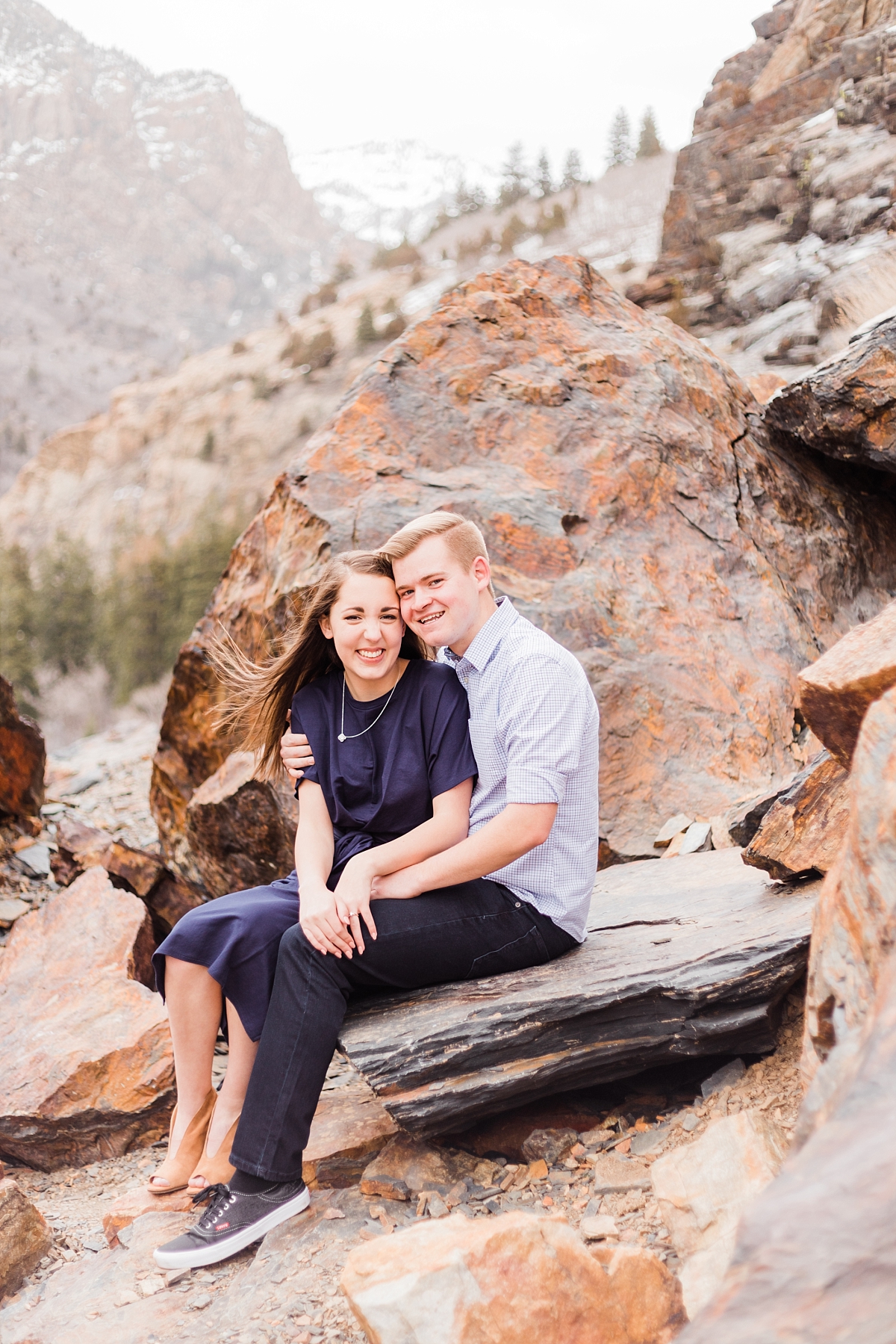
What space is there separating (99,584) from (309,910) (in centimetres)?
2763

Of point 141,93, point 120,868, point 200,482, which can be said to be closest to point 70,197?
point 141,93

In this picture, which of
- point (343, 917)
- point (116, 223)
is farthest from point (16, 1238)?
point (116, 223)

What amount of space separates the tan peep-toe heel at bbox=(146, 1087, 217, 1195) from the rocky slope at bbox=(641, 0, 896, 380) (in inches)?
366

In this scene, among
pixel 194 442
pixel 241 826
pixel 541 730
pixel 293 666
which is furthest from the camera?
pixel 194 442

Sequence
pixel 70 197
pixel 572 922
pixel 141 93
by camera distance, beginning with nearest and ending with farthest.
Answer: pixel 572 922
pixel 70 197
pixel 141 93

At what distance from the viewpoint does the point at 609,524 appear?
5.01 meters

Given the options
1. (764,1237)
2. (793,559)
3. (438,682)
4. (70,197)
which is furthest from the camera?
(70,197)

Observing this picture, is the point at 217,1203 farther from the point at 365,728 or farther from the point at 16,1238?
the point at 365,728

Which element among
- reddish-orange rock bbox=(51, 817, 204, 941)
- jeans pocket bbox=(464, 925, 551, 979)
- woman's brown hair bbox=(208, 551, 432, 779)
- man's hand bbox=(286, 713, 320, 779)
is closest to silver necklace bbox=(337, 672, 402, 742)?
man's hand bbox=(286, 713, 320, 779)

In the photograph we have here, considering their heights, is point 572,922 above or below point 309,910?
below

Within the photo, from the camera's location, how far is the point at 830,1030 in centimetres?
158

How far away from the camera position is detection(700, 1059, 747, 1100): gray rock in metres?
2.53

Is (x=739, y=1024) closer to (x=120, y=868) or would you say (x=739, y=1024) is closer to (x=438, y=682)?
(x=438, y=682)

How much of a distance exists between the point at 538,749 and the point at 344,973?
0.82m
